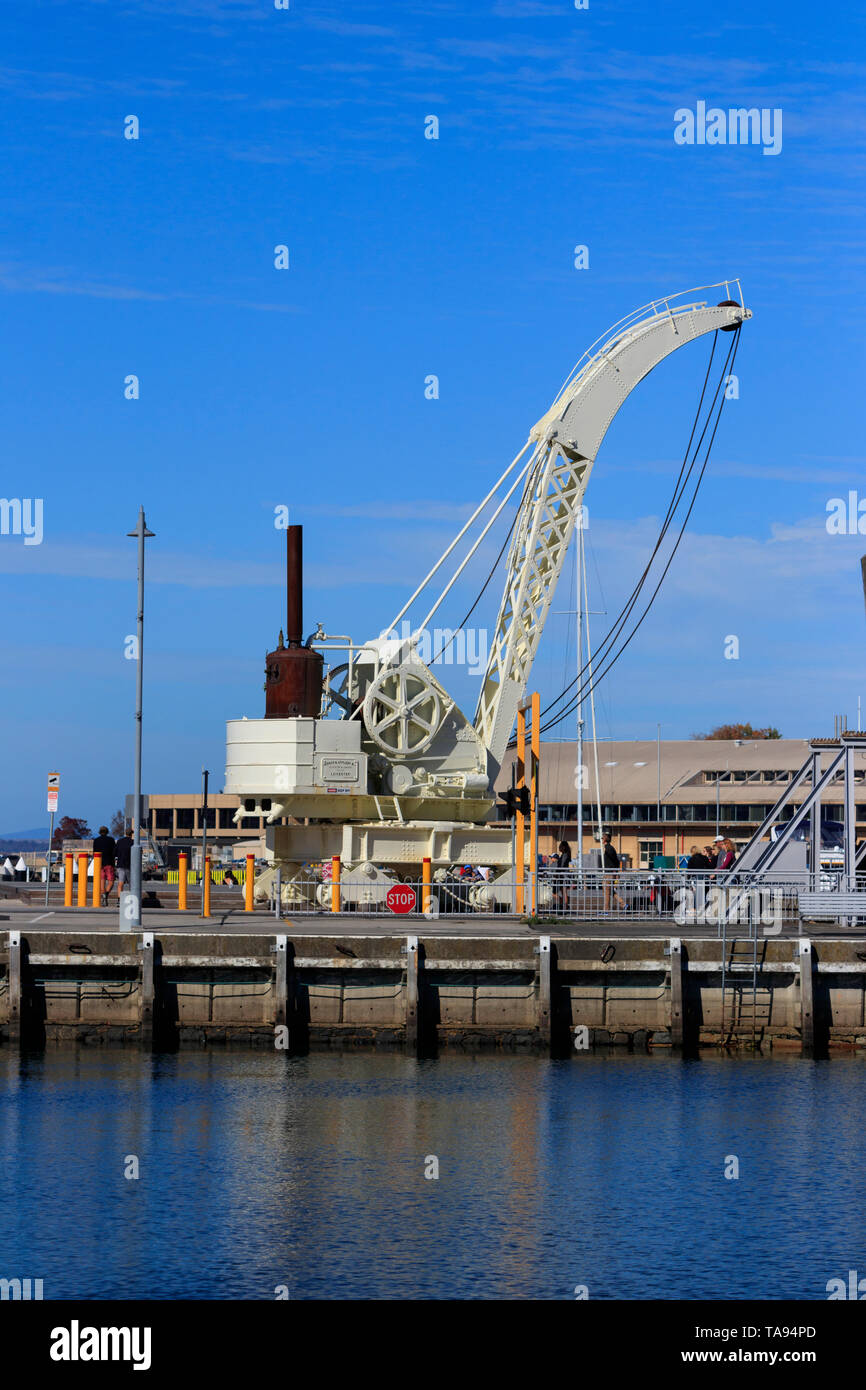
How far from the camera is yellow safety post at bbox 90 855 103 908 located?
133 feet

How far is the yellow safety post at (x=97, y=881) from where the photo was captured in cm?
4044

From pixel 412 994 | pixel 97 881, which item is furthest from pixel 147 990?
pixel 97 881

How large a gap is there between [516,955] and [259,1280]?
42.8ft

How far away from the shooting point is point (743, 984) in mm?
30328

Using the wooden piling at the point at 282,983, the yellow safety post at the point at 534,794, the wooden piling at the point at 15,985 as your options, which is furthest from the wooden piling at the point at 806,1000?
the wooden piling at the point at 15,985

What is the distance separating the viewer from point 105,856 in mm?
42656

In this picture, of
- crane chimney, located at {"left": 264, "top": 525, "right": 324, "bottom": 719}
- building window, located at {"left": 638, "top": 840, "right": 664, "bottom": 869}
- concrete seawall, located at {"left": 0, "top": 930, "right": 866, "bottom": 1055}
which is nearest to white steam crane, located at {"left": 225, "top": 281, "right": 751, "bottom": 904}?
crane chimney, located at {"left": 264, "top": 525, "right": 324, "bottom": 719}

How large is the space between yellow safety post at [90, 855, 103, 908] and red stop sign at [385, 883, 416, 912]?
726 centimetres

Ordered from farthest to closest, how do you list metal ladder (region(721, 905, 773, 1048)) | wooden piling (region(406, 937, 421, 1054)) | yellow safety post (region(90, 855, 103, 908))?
yellow safety post (region(90, 855, 103, 908))
metal ladder (region(721, 905, 773, 1048))
wooden piling (region(406, 937, 421, 1054))

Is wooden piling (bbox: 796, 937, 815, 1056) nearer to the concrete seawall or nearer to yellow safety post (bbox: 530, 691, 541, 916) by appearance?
the concrete seawall

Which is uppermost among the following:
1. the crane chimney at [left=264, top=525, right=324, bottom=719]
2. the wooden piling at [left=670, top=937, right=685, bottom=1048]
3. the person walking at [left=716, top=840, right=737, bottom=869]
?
the crane chimney at [left=264, top=525, right=324, bottom=719]

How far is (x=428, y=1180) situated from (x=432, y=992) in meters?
8.76
